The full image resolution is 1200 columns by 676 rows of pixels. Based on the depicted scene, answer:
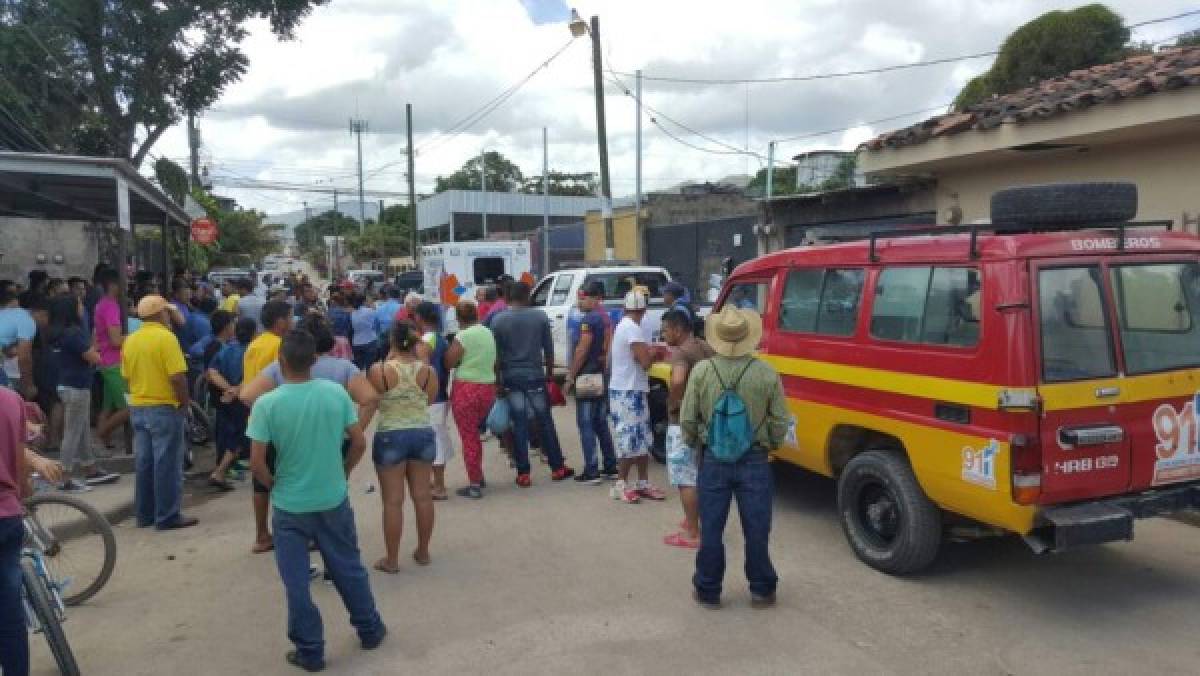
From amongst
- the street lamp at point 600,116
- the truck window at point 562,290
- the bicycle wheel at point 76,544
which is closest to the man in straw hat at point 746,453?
the bicycle wheel at point 76,544

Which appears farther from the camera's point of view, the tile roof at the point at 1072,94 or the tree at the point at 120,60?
the tree at the point at 120,60

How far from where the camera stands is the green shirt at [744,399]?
445 centimetres

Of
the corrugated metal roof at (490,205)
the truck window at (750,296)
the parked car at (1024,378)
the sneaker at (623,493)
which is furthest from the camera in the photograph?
the corrugated metal roof at (490,205)

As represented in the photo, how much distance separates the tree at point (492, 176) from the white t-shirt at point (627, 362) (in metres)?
63.5

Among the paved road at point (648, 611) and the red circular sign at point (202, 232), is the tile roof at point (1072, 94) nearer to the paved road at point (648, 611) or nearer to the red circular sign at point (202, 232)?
the paved road at point (648, 611)

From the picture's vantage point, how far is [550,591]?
4.88m

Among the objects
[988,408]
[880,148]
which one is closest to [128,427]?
[988,408]

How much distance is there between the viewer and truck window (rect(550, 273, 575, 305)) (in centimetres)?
1225

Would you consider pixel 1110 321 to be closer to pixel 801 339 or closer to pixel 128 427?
pixel 801 339

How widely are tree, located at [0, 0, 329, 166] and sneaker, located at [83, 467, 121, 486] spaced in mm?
10422

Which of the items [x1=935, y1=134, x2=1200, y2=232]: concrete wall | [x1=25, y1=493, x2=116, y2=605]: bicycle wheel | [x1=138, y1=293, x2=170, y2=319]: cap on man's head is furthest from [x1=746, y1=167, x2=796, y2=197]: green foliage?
[x1=25, y1=493, x2=116, y2=605]: bicycle wheel

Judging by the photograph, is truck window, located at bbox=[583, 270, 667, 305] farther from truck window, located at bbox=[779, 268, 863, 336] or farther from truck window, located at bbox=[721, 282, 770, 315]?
truck window, located at bbox=[779, 268, 863, 336]

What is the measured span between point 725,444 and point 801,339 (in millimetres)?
1732

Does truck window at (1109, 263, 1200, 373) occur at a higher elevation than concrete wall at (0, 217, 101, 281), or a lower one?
lower
